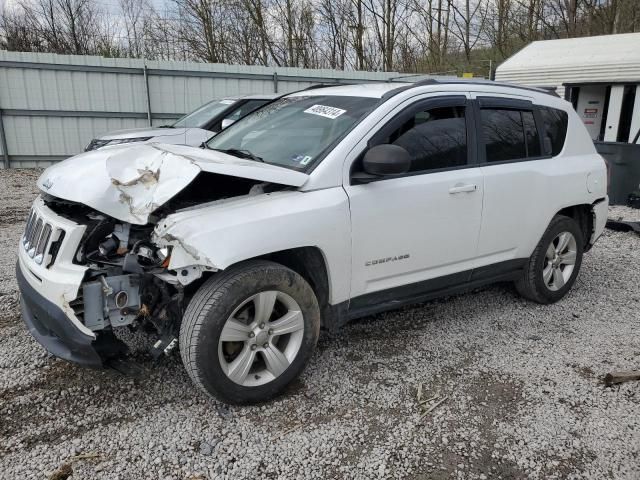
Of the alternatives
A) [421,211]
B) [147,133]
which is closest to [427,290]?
[421,211]

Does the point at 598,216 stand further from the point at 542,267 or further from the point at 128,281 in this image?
the point at 128,281

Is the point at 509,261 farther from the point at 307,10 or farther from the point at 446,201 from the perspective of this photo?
the point at 307,10

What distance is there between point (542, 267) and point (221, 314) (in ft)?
9.56

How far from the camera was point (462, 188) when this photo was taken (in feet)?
11.5

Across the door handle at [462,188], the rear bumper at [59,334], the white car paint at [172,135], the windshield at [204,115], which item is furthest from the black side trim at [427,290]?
the windshield at [204,115]

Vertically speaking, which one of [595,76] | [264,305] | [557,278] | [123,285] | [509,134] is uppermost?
[595,76]

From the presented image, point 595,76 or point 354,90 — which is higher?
point 595,76

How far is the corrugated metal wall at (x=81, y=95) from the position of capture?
12.2 m

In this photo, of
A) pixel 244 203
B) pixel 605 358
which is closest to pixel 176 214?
pixel 244 203

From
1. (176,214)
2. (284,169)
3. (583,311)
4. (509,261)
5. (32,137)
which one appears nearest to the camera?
(176,214)

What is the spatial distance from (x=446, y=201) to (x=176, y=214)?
1.78 m

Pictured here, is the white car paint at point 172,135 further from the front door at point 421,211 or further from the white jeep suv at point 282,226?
the front door at point 421,211

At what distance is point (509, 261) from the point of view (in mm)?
4059

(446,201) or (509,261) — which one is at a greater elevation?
(446,201)
